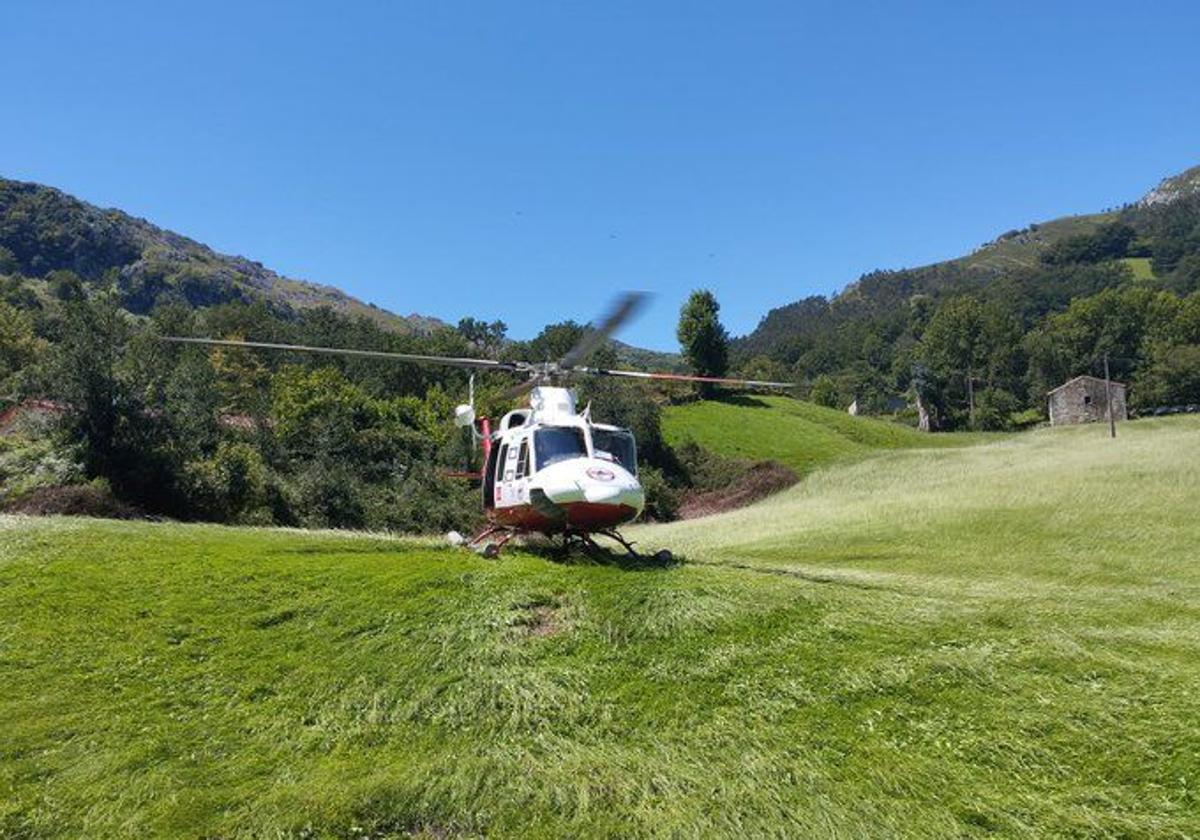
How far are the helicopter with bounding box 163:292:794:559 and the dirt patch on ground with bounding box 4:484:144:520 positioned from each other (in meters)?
14.0

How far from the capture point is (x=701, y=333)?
86.4m

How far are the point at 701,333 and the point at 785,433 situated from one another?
2260 centimetres

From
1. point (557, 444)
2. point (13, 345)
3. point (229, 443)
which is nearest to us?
point (557, 444)

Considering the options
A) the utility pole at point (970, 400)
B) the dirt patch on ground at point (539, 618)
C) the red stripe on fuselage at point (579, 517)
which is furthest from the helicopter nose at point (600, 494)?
the utility pole at point (970, 400)

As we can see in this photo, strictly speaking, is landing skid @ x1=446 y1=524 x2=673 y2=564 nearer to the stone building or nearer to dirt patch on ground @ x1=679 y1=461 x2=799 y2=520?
dirt patch on ground @ x1=679 y1=461 x2=799 y2=520

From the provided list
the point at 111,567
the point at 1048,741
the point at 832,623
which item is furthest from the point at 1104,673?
the point at 111,567

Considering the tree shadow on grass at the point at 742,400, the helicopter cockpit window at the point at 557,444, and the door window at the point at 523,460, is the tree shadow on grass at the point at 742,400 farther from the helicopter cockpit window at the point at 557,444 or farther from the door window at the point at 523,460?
the helicopter cockpit window at the point at 557,444

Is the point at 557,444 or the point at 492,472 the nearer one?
the point at 557,444

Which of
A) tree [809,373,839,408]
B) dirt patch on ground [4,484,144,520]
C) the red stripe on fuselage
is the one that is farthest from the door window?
tree [809,373,839,408]

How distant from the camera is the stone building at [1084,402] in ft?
273

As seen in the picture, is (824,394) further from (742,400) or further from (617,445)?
(617,445)

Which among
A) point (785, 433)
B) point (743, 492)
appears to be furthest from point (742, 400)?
point (743, 492)

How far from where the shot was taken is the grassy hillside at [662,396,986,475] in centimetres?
5928

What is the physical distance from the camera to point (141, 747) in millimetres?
7605
